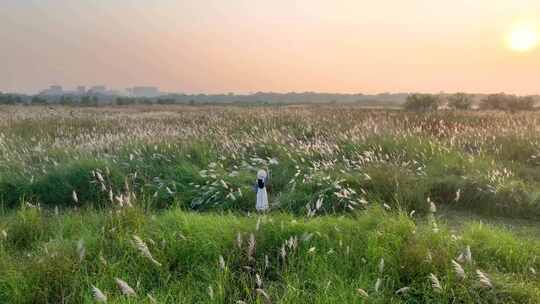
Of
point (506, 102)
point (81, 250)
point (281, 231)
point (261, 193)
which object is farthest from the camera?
point (506, 102)

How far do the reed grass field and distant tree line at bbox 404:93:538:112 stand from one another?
80.7 feet

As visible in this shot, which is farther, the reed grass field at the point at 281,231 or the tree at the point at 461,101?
the tree at the point at 461,101

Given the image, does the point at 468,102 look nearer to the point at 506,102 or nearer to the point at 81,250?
the point at 506,102

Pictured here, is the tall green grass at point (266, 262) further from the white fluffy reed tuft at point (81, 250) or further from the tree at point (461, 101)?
the tree at point (461, 101)

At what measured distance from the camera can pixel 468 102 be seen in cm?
3128

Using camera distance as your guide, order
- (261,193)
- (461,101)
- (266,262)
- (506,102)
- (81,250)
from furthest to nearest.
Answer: (506,102) → (461,101) → (261,193) → (81,250) → (266,262)

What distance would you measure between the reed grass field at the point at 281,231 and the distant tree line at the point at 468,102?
24594mm

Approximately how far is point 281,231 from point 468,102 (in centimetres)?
3161

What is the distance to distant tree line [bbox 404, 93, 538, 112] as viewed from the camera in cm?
3083

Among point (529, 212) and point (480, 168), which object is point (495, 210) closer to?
point (529, 212)

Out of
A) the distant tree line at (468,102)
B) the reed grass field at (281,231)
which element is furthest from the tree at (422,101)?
the reed grass field at (281,231)

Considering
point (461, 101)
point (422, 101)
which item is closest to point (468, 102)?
point (461, 101)

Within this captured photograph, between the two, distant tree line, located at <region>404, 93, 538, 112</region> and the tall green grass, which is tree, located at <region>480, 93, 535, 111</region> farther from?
the tall green grass

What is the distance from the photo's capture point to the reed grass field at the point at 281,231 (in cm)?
298
